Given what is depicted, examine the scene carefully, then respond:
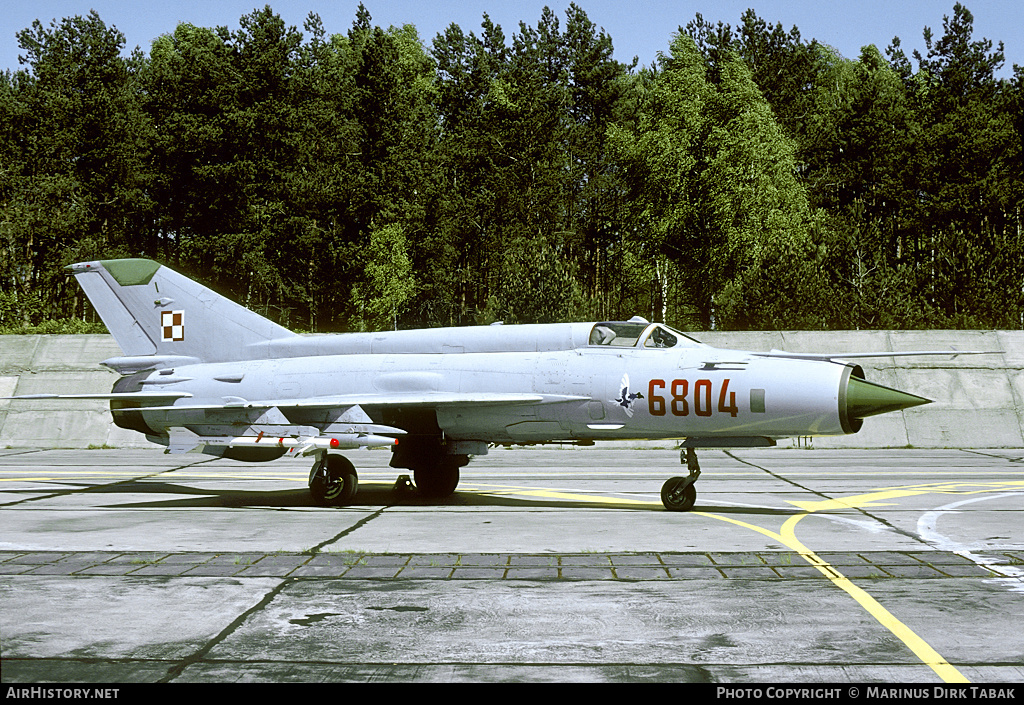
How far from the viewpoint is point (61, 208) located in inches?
2419

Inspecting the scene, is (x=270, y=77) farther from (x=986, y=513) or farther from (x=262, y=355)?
(x=986, y=513)

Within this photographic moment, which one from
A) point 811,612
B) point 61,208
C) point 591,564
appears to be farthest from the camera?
point 61,208

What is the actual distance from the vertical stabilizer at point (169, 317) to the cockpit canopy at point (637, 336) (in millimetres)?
5894

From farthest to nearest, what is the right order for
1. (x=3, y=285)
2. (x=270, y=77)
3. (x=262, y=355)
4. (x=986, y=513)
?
(x=270, y=77) → (x=3, y=285) → (x=262, y=355) → (x=986, y=513)

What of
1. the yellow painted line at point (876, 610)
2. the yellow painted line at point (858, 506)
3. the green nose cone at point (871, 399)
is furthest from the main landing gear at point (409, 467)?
the green nose cone at point (871, 399)

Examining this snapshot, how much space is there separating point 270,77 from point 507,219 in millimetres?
19728

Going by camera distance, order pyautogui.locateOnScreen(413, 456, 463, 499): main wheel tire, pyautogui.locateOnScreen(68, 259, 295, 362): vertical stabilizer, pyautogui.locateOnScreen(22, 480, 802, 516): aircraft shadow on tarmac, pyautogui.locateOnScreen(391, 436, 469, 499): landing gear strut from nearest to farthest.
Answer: pyautogui.locateOnScreen(22, 480, 802, 516): aircraft shadow on tarmac < pyautogui.locateOnScreen(391, 436, 469, 499): landing gear strut < pyautogui.locateOnScreen(413, 456, 463, 499): main wheel tire < pyautogui.locateOnScreen(68, 259, 295, 362): vertical stabilizer

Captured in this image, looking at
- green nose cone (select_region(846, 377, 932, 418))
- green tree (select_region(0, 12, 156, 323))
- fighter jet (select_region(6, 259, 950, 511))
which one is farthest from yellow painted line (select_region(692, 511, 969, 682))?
green tree (select_region(0, 12, 156, 323))

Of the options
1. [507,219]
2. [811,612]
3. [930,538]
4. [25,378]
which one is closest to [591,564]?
[811,612]

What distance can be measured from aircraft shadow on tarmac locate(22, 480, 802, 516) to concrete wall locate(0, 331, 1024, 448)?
15065 millimetres

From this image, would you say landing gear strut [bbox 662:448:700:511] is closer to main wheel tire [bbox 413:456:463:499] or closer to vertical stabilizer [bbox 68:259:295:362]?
main wheel tire [bbox 413:456:463:499]

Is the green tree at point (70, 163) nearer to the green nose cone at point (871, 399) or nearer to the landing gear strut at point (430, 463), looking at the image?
the landing gear strut at point (430, 463)

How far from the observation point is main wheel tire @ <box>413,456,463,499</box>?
16453 mm

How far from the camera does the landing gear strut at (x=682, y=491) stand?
14.2 meters
